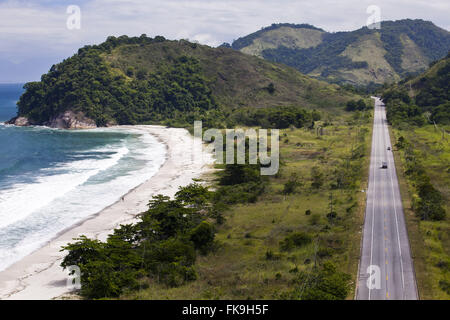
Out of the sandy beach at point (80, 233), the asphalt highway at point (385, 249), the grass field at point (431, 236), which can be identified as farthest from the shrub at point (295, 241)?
the sandy beach at point (80, 233)

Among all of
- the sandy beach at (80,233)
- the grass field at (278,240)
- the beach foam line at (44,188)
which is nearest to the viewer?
the grass field at (278,240)

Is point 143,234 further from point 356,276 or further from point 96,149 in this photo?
point 96,149

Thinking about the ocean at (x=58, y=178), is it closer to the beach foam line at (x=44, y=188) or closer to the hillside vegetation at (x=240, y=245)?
the beach foam line at (x=44, y=188)

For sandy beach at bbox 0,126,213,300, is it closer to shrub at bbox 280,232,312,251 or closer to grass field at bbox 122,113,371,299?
grass field at bbox 122,113,371,299

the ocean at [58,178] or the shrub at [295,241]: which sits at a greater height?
the ocean at [58,178]

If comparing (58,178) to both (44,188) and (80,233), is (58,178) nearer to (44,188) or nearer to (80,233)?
(44,188)

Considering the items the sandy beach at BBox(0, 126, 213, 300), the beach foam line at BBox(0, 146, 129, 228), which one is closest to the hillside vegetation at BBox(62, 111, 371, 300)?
the sandy beach at BBox(0, 126, 213, 300)

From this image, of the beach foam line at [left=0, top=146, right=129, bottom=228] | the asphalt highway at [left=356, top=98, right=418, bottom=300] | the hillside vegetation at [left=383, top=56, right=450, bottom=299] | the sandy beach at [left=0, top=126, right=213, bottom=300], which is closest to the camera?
the asphalt highway at [left=356, top=98, right=418, bottom=300]
